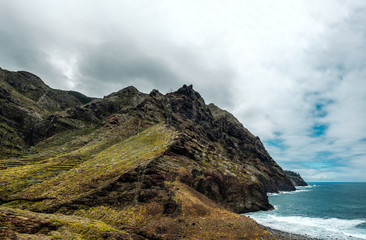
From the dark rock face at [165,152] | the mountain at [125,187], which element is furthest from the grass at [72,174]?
the dark rock face at [165,152]

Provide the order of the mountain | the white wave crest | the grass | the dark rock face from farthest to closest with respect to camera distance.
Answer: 1. the white wave crest
2. the dark rock face
3. the grass
4. the mountain

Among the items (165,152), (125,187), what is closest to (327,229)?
(165,152)

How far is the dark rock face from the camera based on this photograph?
124 feet

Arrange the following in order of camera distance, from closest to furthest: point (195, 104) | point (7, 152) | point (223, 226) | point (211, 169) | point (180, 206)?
point (223, 226)
point (180, 206)
point (211, 169)
point (7, 152)
point (195, 104)

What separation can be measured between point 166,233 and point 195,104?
16482 cm

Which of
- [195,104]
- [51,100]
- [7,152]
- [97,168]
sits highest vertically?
[195,104]

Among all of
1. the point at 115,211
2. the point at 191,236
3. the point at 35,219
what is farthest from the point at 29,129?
the point at 191,236

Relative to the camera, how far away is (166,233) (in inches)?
1090

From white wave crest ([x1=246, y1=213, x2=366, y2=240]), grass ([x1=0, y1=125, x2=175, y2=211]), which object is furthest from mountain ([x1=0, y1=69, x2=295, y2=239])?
white wave crest ([x1=246, y1=213, x2=366, y2=240])

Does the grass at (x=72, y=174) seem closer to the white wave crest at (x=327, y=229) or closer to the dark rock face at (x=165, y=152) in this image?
the dark rock face at (x=165, y=152)

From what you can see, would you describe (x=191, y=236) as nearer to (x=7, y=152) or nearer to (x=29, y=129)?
(x=7, y=152)

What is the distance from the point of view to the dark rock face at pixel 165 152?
1490 inches

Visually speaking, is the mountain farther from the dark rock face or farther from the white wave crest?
the white wave crest

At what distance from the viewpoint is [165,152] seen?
50250 millimetres
